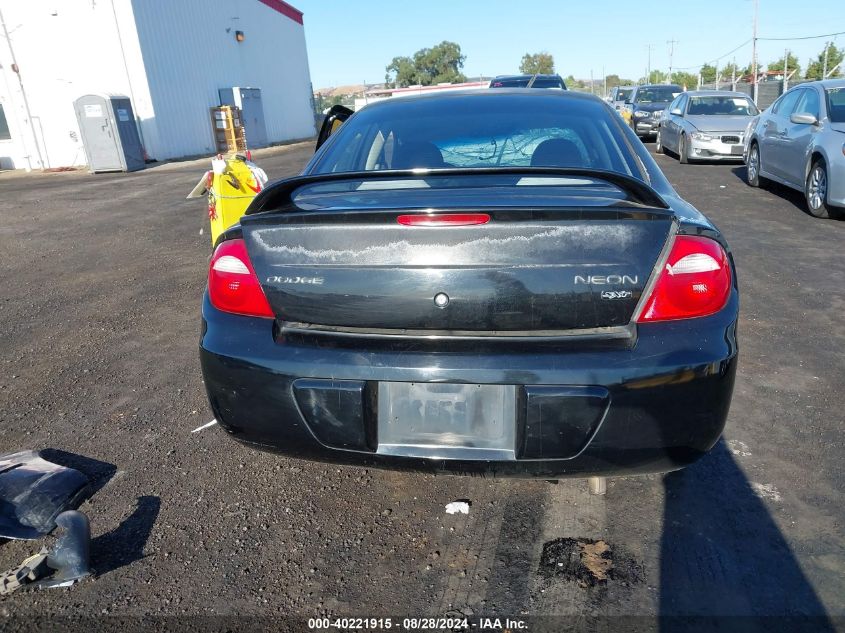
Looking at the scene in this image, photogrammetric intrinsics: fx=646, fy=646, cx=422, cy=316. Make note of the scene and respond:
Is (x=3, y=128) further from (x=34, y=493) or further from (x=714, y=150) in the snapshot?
(x=34, y=493)

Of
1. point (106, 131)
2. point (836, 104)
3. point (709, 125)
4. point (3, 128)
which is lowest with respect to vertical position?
point (709, 125)

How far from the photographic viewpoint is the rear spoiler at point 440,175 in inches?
79.6

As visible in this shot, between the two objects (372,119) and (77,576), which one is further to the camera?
(372,119)

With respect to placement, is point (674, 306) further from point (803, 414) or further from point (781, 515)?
point (803, 414)

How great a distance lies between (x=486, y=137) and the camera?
2996 millimetres

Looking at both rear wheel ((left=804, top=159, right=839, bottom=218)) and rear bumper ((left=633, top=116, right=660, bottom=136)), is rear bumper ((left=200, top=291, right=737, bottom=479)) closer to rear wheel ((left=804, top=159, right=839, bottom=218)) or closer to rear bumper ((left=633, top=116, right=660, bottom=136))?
rear wheel ((left=804, top=159, right=839, bottom=218))

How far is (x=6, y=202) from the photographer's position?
1258cm

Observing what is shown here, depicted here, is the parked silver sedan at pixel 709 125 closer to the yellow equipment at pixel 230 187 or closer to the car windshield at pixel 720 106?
the car windshield at pixel 720 106

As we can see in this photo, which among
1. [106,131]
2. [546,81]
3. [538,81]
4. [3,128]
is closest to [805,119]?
[546,81]

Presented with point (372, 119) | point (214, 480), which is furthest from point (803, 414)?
point (214, 480)

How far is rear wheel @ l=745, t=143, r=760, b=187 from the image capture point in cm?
980

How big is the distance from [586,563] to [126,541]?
165 centimetres

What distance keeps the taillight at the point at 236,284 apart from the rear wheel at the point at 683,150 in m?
12.6

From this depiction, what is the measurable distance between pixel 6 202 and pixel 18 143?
8.68 meters
